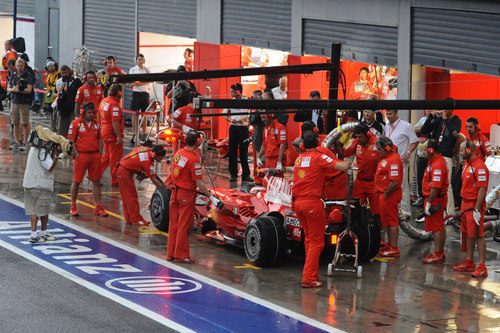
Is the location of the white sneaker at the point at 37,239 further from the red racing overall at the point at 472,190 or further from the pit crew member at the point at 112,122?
the red racing overall at the point at 472,190

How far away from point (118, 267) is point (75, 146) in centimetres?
389

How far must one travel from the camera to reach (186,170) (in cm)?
1320

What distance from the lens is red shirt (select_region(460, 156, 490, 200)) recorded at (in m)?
12.9

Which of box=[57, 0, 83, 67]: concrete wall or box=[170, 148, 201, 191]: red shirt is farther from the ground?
A: box=[57, 0, 83, 67]: concrete wall

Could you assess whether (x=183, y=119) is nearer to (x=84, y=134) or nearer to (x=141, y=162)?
(x=84, y=134)

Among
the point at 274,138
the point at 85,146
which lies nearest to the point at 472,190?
the point at 274,138

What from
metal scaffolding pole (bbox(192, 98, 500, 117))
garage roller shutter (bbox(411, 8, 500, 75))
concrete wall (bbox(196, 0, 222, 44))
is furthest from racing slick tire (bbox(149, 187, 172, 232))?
concrete wall (bbox(196, 0, 222, 44))

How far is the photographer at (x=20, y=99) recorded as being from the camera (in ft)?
78.4

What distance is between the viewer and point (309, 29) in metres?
22.4

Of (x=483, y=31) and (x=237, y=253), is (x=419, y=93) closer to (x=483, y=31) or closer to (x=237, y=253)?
(x=483, y=31)

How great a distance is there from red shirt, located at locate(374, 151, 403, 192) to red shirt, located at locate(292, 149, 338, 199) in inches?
73.0

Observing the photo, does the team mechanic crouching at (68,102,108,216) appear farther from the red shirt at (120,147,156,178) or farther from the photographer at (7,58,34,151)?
the photographer at (7,58,34,151)

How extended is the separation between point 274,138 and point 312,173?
5.28 meters

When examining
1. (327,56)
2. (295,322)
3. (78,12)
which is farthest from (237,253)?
(78,12)
